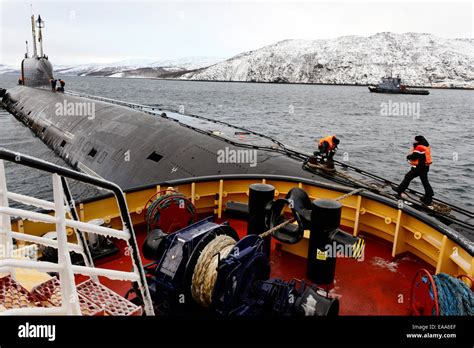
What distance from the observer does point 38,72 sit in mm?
49406

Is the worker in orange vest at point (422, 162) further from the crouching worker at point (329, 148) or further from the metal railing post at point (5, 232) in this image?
the metal railing post at point (5, 232)

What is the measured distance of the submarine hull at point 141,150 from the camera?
17484mm

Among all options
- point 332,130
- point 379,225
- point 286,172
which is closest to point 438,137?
point 332,130

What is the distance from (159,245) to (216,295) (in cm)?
160

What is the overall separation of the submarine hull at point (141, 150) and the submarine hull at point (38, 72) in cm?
1900

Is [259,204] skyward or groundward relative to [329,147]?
groundward

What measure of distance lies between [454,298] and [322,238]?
2.35 metres

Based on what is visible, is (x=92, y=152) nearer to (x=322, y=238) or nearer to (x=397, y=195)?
(x=397, y=195)

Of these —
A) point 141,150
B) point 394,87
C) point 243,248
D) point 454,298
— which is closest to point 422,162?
point 454,298

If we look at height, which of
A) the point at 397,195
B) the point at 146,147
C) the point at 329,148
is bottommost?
the point at 397,195

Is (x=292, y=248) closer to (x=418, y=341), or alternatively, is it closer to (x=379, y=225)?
(x=379, y=225)

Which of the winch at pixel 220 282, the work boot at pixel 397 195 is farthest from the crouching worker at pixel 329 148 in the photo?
the winch at pixel 220 282

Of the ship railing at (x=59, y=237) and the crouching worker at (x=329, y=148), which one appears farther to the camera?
the crouching worker at (x=329, y=148)

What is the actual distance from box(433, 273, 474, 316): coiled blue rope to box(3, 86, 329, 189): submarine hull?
31.1 feet
